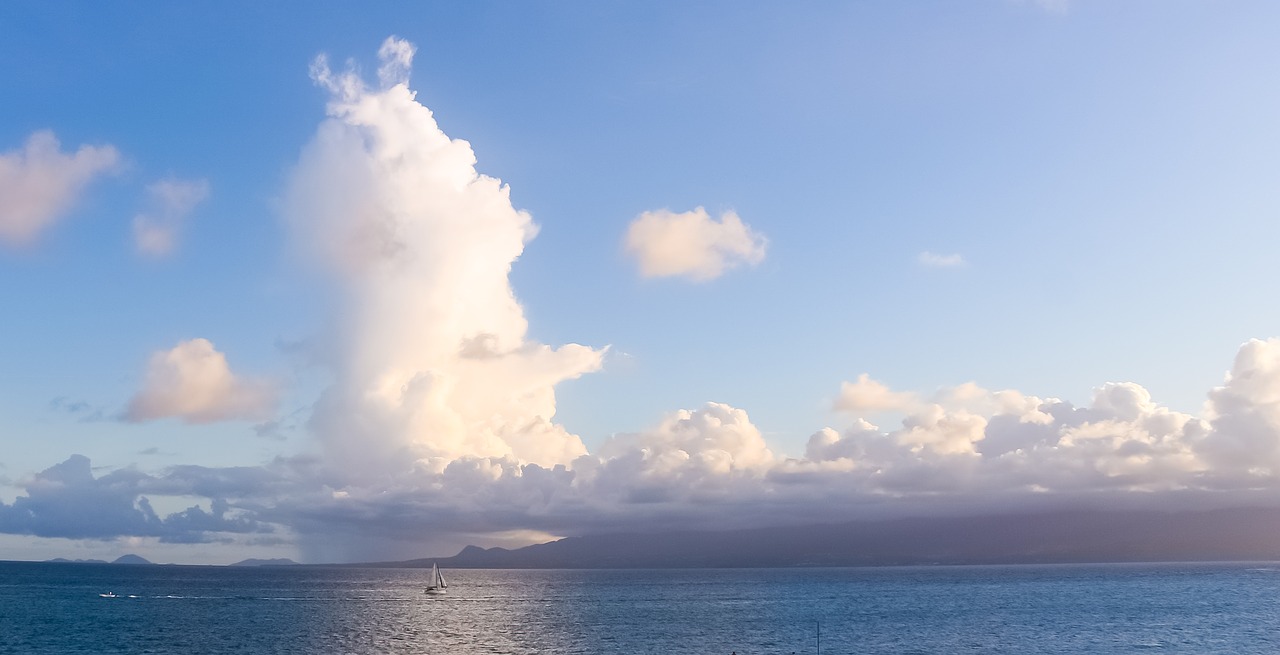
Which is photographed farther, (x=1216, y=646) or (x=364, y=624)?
(x=364, y=624)

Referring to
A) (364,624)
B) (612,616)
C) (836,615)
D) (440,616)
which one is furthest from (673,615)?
(364,624)

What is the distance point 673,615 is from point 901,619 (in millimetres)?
46114

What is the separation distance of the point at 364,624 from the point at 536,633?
3753 cm

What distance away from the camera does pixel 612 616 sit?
194 meters

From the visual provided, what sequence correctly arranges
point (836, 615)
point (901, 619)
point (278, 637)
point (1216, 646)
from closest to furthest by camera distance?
point (1216, 646)
point (278, 637)
point (901, 619)
point (836, 615)

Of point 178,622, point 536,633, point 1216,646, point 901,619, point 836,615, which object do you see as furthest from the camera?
point 836,615

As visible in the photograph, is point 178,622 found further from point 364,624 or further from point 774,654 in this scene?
point 774,654

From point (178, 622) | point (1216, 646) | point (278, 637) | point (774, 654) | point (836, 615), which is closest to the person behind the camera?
point (774, 654)

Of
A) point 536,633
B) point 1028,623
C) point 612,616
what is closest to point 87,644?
point 536,633

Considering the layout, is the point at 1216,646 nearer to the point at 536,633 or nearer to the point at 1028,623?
the point at 1028,623

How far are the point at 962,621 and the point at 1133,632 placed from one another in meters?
31.0

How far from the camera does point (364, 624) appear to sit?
565 ft

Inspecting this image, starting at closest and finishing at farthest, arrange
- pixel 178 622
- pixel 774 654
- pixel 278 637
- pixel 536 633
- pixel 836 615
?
pixel 774 654 → pixel 278 637 → pixel 536 633 → pixel 178 622 → pixel 836 615

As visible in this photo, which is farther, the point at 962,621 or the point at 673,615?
the point at 673,615
